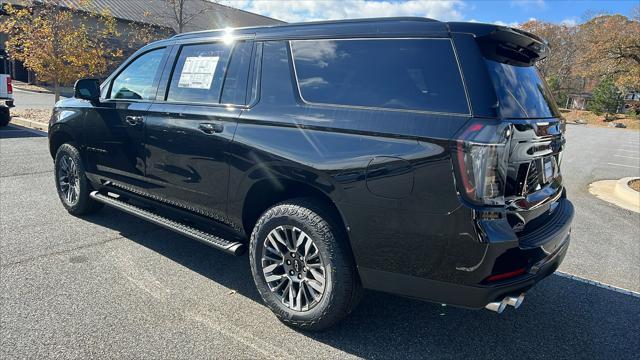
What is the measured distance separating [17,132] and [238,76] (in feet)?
33.2

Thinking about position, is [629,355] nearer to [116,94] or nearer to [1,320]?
[1,320]

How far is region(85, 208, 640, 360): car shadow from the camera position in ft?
8.91

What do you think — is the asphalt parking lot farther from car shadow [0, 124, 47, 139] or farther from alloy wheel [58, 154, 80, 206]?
car shadow [0, 124, 47, 139]

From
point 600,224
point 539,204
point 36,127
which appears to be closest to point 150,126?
point 539,204

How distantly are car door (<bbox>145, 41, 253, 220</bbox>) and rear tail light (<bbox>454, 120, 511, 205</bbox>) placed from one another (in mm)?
1630

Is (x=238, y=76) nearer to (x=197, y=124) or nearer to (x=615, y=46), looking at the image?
(x=197, y=124)

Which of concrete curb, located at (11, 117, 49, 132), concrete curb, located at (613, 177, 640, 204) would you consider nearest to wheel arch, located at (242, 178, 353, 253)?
concrete curb, located at (613, 177, 640, 204)

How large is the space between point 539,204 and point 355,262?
1167mm

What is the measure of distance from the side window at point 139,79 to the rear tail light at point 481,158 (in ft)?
9.14

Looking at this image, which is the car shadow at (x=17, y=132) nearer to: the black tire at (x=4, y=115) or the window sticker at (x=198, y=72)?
the black tire at (x=4, y=115)

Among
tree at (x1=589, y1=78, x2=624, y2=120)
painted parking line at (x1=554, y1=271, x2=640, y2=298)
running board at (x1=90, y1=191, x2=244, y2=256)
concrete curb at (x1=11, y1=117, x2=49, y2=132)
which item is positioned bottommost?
concrete curb at (x1=11, y1=117, x2=49, y2=132)

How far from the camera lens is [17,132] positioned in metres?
10.5

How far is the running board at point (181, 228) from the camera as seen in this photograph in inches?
122

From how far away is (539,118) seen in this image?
8.27ft
